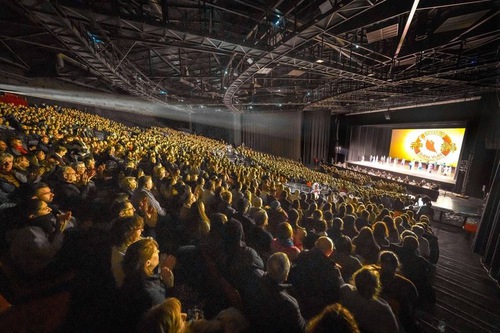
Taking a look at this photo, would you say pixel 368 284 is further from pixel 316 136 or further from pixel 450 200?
pixel 316 136

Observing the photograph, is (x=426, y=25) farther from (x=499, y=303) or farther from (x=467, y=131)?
(x=467, y=131)

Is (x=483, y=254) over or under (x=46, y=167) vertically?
under

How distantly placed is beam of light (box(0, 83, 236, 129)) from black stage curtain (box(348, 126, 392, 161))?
16.1 metres

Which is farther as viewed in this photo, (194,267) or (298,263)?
(194,267)

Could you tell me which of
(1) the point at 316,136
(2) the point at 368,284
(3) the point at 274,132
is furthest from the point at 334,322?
(3) the point at 274,132

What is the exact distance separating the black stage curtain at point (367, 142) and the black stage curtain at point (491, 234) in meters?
20.2

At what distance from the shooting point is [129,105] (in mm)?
24875

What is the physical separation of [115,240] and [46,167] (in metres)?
4.53

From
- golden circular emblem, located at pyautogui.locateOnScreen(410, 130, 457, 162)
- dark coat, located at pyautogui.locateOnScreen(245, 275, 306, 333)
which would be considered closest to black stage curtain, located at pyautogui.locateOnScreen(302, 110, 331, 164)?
golden circular emblem, located at pyautogui.locateOnScreen(410, 130, 457, 162)

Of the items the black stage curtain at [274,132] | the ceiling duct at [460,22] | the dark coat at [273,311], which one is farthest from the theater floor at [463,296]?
the black stage curtain at [274,132]

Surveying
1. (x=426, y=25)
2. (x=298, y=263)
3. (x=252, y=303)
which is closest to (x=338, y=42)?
(x=426, y=25)

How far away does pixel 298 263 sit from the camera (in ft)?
9.25

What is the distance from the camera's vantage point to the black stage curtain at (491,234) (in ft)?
17.5

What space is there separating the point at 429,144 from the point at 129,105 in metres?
31.4
